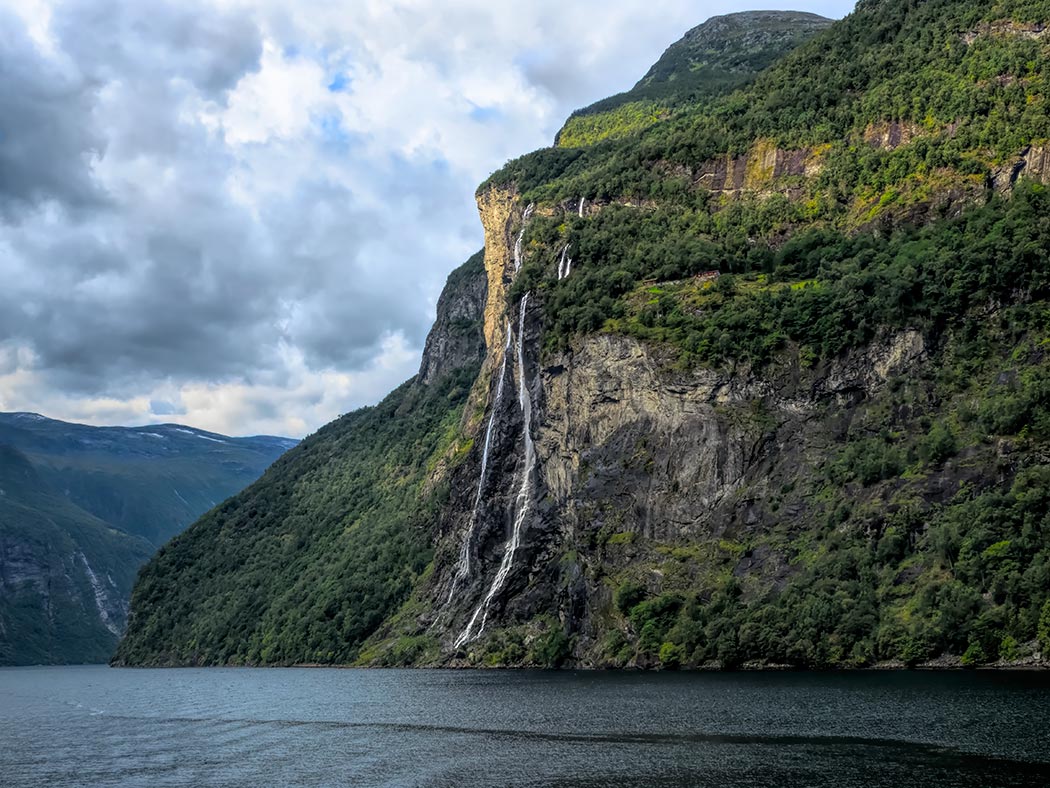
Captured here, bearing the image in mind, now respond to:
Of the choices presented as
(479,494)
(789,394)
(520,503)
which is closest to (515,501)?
(520,503)

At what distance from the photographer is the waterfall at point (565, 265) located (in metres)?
156

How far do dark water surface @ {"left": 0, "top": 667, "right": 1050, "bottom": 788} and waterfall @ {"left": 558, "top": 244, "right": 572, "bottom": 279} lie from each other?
217ft

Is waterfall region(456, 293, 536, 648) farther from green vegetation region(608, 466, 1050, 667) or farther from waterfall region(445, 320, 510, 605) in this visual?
green vegetation region(608, 466, 1050, 667)

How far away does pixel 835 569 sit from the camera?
105000 millimetres

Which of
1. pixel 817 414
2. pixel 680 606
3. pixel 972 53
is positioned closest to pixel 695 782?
pixel 680 606

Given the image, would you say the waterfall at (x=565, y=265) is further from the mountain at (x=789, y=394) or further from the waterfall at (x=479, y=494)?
the waterfall at (x=479, y=494)

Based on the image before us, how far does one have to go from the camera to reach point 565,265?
158 m

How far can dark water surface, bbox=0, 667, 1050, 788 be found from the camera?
175ft

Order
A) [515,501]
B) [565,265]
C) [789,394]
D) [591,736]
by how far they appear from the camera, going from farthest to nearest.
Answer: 1. [565,265]
2. [515,501]
3. [789,394]
4. [591,736]

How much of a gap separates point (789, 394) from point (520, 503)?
40935 mm

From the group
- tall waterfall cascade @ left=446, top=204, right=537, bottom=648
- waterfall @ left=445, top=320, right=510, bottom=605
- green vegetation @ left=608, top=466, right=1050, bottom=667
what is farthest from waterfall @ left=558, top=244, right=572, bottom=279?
green vegetation @ left=608, top=466, right=1050, bottom=667

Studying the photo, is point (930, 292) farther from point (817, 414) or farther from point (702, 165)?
point (702, 165)

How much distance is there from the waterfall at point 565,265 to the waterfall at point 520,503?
18.5 ft

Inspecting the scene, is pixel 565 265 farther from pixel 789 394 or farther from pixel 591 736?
pixel 591 736
